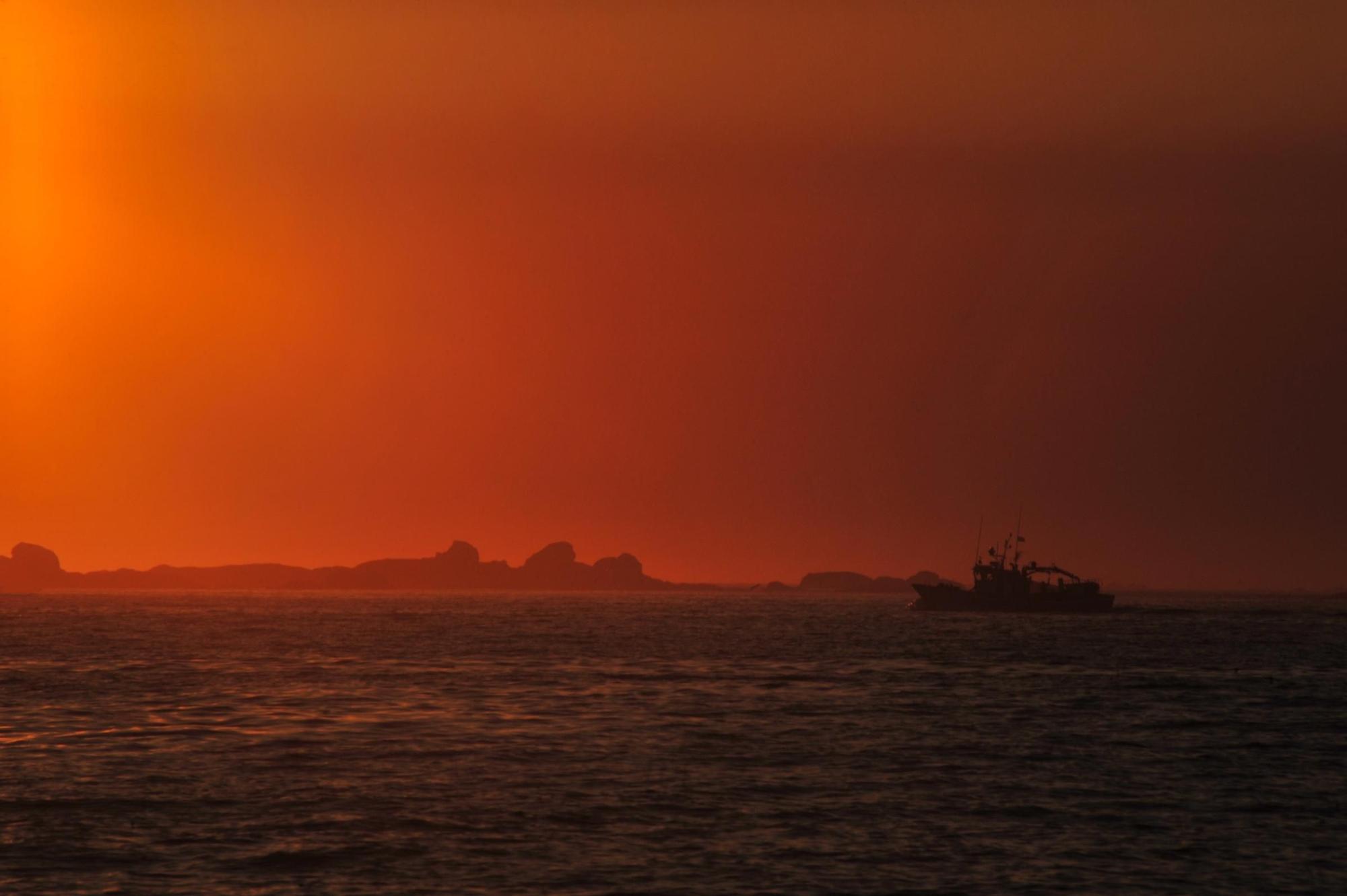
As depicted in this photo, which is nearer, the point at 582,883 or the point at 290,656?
the point at 582,883

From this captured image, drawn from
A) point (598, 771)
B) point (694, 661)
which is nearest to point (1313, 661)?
point (694, 661)

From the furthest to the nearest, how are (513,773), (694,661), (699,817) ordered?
(694,661) < (513,773) < (699,817)

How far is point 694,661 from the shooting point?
364 feet

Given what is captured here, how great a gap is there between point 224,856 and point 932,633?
144695 mm

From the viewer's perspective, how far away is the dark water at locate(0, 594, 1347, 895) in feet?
109

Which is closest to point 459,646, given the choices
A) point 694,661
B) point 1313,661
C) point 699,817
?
point 694,661

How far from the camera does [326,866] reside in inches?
1309

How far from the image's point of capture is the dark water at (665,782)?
3319 centimetres

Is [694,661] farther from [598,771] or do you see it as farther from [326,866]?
[326,866]

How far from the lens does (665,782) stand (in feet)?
149

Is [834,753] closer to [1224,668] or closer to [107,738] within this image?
[107,738]

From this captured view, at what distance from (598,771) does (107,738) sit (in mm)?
21704

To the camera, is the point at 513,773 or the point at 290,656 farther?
the point at 290,656

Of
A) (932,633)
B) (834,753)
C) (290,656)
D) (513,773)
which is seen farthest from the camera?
(932,633)
